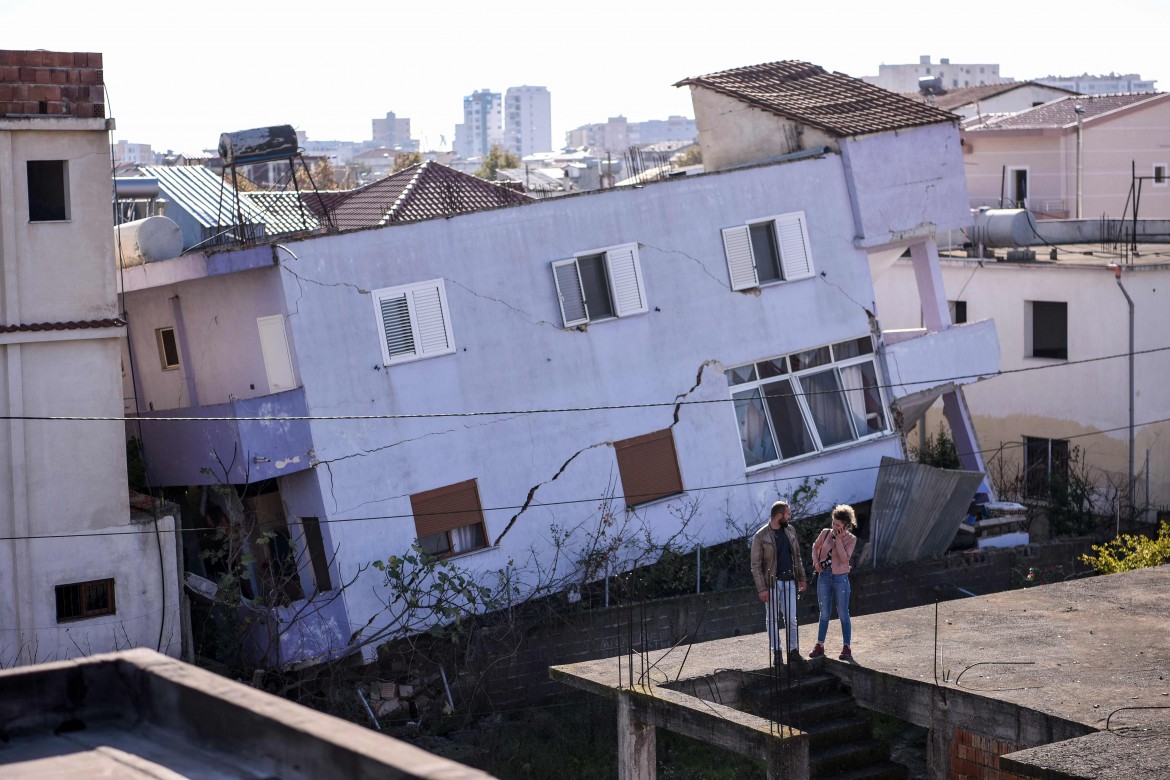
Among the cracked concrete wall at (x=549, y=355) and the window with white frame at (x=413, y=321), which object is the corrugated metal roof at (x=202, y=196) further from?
the cracked concrete wall at (x=549, y=355)

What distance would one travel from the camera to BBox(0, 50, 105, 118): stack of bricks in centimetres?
1750

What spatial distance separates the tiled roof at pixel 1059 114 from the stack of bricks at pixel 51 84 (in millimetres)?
30782

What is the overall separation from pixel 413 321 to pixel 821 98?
899 centimetres

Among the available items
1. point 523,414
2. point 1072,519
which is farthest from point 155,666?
point 1072,519

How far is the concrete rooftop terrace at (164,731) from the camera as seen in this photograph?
545cm

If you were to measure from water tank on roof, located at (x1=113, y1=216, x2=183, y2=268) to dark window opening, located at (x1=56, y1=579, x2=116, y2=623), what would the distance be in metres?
5.00

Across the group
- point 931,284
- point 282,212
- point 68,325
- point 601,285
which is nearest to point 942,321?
point 931,284

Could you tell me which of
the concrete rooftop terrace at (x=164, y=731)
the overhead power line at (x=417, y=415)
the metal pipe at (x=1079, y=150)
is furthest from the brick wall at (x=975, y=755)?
the metal pipe at (x=1079, y=150)

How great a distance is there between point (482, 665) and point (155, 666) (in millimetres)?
12526

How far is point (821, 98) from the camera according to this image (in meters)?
24.4

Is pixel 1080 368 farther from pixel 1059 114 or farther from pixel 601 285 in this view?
pixel 1059 114

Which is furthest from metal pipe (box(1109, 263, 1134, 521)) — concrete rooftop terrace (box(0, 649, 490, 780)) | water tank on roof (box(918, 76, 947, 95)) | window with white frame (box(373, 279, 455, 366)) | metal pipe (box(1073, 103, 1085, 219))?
concrete rooftop terrace (box(0, 649, 490, 780))

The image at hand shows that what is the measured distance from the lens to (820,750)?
1280 cm

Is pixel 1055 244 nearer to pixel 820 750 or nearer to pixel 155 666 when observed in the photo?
pixel 820 750
